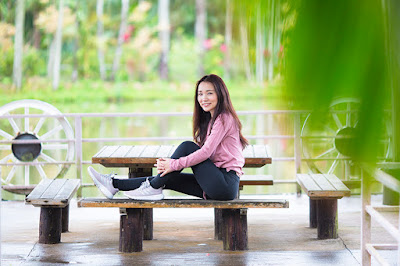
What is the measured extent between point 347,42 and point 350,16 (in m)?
0.01

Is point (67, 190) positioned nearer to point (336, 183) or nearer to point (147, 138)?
point (147, 138)

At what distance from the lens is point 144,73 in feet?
72.8

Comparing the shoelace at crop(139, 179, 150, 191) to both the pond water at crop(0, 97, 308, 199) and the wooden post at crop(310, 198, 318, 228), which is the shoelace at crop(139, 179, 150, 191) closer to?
the pond water at crop(0, 97, 308, 199)

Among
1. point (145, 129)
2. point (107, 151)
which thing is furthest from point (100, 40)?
point (107, 151)

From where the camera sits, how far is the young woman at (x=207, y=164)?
3.30m

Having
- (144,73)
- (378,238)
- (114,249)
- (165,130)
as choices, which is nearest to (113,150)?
(114,249)

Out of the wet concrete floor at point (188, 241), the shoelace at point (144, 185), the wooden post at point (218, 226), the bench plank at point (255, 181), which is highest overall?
the shoelace at point (144, 185)

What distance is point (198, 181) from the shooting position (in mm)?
3357

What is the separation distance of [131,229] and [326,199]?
109 centimetres

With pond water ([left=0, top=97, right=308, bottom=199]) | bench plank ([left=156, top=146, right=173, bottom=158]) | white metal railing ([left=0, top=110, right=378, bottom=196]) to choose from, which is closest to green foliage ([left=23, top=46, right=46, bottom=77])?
pond water ([left=0, top=97, right=308, bottom=199])

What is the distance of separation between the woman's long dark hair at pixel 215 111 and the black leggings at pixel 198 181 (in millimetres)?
184

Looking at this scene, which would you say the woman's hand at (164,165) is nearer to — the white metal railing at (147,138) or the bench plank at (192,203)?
the bench plank at (192,203)

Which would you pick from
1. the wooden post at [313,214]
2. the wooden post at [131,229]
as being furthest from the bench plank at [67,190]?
the wooden post at [313,214]

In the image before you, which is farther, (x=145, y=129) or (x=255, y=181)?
(x=145, y=129)
